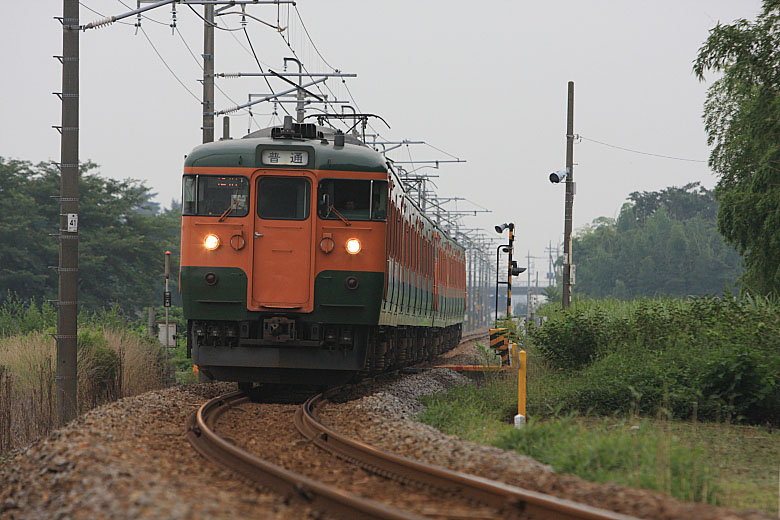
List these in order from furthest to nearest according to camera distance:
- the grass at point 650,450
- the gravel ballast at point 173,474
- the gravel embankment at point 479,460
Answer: the grass at point 650,450, the gravel embankment at point 479,460, the gravel ballast at point 173,474

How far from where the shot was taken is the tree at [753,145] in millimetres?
17812

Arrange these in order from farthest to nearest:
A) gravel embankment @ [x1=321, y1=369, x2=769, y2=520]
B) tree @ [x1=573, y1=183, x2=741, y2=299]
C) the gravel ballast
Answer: tree @ [x1=573, y1=183, x2=741, y2=299] → gravel embankment @ [x1=321, y1=369, x2=769, y2=520] → the gravel ballast

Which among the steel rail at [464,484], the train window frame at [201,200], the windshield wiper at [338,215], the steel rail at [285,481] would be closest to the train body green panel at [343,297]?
the windshield wiper at [338,215]

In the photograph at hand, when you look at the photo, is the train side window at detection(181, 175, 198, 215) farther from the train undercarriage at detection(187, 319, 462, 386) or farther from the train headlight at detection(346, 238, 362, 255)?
the train headlight at detection(346, 238, 362, 255)

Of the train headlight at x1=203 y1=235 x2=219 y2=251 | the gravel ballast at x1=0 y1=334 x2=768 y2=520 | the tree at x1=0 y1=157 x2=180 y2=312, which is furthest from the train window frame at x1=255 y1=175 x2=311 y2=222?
the tree at x1=0 y1=157 x2=180 y2=312

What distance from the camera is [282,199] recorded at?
13.2 meters

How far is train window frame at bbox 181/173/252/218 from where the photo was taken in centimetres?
1302

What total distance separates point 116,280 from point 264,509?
44.6 m

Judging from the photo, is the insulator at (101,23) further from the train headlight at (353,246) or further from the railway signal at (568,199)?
the railway signal at (568,199)

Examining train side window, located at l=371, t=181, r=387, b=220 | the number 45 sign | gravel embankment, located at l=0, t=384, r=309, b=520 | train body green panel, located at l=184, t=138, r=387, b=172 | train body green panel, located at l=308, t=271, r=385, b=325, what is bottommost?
gravel embankment, located at l=0, t=384, r=309, b=520

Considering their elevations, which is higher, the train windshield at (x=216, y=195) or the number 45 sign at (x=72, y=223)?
the train windshield at (x=216, y=195)

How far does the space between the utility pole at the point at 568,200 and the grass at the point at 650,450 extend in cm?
1253

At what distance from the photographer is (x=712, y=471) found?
786 cm

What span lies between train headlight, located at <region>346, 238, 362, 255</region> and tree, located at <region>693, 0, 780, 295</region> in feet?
26.5
